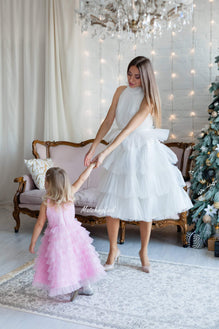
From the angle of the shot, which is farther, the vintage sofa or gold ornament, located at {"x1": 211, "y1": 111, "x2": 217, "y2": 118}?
the vintage sofa

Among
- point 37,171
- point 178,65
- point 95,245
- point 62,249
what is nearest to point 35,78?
point 37,171

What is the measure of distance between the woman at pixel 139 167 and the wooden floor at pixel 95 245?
521 millimetres

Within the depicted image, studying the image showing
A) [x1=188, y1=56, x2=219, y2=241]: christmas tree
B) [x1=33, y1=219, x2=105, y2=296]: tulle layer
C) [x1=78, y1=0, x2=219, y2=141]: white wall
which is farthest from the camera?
[x1=78, y1=0, x2=219, y2=141]: white wall

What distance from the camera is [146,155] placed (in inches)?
100

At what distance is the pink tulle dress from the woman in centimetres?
39

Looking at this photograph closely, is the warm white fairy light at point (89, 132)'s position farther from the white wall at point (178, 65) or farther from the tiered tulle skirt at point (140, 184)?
the tiered tulle skirt at point (140, 184)

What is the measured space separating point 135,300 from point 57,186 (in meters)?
0.80

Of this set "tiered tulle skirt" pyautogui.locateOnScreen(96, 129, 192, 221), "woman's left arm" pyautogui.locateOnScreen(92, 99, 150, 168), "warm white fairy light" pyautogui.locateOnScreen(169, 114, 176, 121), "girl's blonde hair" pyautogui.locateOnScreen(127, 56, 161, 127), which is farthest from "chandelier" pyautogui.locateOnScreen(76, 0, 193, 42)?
"warm white fairy light" pyautogui.locateOnScreen(169, 114, 176, 121)

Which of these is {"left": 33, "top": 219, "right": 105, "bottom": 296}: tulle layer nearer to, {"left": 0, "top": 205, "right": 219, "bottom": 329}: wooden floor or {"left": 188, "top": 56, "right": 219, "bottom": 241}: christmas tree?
{"left": 0, "top": 205, "right": 219, "bottom": 329}: wooden floor

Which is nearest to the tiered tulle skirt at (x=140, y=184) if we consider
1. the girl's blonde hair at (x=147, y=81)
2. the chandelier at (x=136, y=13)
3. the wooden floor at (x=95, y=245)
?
the girl's blonde hair at (x=147, y=81)

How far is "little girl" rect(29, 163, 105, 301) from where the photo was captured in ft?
6.72

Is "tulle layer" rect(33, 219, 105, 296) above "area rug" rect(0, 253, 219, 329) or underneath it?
above

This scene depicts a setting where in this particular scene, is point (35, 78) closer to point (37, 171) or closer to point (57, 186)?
point (37, 171)

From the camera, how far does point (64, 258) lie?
6.78ft
